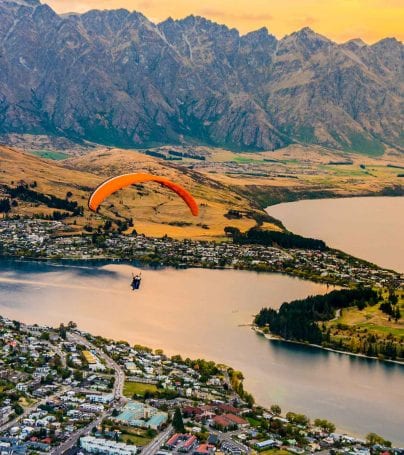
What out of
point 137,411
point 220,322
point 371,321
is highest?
point 371,321

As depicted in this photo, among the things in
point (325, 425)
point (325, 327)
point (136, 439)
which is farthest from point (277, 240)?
point (136, 439)

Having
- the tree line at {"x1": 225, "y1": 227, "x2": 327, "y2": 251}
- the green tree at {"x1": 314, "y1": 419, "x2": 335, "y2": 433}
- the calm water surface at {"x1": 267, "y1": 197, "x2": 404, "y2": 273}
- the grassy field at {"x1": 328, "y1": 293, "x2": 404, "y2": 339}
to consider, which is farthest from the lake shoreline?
the tree line at {"x1": 225, "y1": 227, "x2": 327, "y2": 251}

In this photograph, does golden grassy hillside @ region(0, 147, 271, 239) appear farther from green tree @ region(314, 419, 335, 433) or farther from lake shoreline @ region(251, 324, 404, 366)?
green tree @ region(314, 419, 335, 433)

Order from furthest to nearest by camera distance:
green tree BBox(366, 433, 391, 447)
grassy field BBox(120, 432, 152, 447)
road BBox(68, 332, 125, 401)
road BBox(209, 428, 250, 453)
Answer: road BBox(68, 332, 125, 401), green tree BBox(366, 433, 391, 447), grassy field BBox(120, 432, 152, 447), road BBox(209, 428, 250, 453)

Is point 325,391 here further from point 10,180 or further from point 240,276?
point 10,180

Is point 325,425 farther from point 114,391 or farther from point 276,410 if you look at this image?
point 114,391

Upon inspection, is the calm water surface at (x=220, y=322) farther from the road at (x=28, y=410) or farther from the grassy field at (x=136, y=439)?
the road at (x=28, y=410)

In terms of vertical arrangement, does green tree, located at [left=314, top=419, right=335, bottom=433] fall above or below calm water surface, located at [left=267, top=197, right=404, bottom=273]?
below
